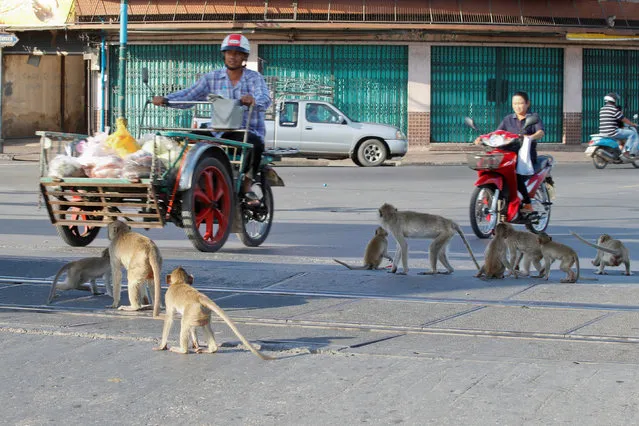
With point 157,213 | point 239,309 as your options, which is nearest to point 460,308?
point 239,309

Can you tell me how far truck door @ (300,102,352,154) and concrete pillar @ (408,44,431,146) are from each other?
5.14 metres

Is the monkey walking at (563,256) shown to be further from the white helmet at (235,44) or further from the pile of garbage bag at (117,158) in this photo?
the white helmet at (235,44)

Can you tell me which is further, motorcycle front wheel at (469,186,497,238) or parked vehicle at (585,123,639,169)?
parked vehicle at (585,123,639,169)

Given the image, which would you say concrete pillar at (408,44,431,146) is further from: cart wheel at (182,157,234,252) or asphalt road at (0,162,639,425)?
cart wheel at (182,157,234,252)

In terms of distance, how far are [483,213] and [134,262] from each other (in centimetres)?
582

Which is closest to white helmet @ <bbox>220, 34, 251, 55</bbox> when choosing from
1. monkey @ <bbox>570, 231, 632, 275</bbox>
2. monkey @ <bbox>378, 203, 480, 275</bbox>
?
monkey @ <bbox>378, 203, 480, 275</bbox>

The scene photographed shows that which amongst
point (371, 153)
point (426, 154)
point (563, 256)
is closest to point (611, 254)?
point (563, 256)

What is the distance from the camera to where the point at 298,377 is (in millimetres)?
5781

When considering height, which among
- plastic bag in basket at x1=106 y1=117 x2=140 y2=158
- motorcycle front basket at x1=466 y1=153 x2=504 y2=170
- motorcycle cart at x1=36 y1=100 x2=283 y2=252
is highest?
plastic bag in basket at x1=106 y1=117 x2=140 y2=158

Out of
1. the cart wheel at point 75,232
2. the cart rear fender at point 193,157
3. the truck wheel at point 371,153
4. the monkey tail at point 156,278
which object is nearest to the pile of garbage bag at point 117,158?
the cart rear fender at point 193,157

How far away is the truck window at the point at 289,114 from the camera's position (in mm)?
26078

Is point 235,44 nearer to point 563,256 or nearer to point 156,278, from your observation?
point 563,256

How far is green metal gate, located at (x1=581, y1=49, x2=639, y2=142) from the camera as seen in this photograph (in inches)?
1268

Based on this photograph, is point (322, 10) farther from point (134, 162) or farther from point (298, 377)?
point (298, 377)
